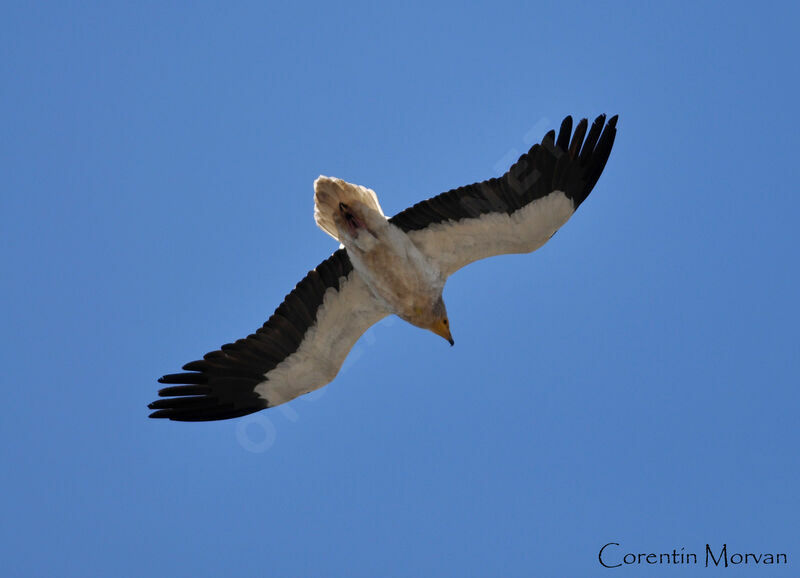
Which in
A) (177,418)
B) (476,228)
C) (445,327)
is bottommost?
(177,418)

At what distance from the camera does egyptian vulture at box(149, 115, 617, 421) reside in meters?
9.16

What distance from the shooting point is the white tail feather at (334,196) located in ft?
30.6

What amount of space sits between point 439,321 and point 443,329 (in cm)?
10

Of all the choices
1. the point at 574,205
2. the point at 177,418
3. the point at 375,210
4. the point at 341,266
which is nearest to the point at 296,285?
the point at 341,266

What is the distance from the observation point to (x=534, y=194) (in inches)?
361

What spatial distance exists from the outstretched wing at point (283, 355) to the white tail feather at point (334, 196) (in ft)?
1.71

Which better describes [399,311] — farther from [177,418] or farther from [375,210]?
[177,418]

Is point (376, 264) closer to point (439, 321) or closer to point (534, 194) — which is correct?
point (439, 321)

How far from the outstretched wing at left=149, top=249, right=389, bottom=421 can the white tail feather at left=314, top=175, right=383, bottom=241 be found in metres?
0.52

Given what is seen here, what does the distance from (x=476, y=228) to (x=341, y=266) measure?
1.38 m

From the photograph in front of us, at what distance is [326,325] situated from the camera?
9836mm

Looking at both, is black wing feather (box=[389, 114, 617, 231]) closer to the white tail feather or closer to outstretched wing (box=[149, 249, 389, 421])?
the white tail feather

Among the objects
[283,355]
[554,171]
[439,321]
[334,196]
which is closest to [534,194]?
[554,171]

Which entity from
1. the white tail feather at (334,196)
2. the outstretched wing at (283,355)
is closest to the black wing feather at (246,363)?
the outstretched wing at (283,355)
